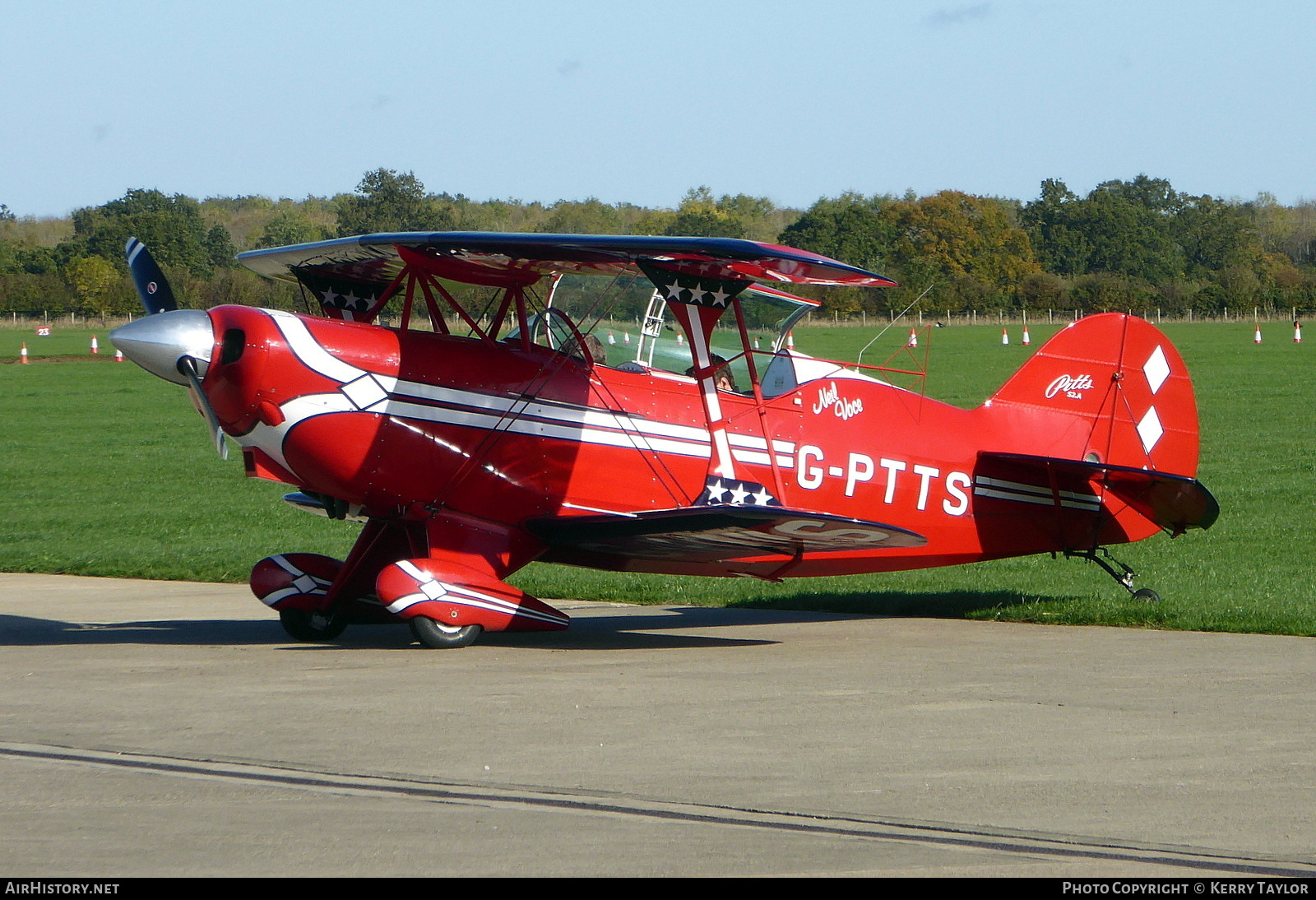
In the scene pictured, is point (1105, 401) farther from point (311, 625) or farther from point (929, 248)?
point (929, 248)

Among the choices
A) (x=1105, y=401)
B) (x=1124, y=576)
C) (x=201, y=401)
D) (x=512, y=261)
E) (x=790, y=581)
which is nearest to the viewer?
(x=201, y=401)

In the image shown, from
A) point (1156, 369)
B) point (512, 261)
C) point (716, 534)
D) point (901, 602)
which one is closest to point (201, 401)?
point (512, 261)

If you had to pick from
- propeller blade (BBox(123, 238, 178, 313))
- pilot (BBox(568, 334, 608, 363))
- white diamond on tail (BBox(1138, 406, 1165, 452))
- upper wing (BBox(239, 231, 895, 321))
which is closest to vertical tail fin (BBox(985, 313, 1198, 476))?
white diamond on tail (BBox(1138, 406, 1165, 452))

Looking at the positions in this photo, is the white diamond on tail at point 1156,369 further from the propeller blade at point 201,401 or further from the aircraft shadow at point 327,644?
the propeller blade at point 201,401

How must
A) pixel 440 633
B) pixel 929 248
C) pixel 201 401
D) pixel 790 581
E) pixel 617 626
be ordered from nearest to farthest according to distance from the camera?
1. pixel 201 401
2. pixel 440 633
3. pixel 617 626
4. pixel 790 581
5. pixel 929 248

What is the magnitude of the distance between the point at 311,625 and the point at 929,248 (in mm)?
74270

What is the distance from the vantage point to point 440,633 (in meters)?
9.36

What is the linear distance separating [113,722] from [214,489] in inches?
603

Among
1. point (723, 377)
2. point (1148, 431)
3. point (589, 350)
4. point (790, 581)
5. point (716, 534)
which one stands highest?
point (589, 350)

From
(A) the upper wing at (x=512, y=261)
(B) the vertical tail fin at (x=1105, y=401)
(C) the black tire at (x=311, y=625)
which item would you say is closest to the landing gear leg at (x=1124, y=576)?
(B) the vertical tail fin at (x=1105, y=401)

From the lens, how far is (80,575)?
14023mm

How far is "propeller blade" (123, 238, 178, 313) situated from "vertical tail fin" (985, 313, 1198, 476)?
6.47 m

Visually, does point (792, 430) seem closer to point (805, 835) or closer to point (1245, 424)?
point (805, 835)

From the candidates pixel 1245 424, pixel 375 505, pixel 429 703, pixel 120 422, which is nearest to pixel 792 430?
pixel 375 505
